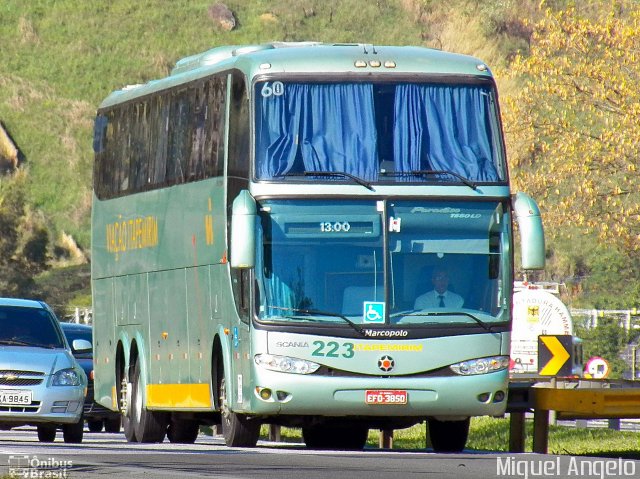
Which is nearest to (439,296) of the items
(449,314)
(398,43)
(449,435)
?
(449,314)

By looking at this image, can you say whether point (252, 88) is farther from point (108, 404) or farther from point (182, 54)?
point (182, 54)

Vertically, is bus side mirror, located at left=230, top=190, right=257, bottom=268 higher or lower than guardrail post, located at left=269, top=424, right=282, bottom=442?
higher

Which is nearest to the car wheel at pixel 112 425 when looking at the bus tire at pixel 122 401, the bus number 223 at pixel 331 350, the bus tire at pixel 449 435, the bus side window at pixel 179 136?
the bus tire at pixel 122 401

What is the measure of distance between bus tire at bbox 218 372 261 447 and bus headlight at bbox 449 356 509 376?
235cm

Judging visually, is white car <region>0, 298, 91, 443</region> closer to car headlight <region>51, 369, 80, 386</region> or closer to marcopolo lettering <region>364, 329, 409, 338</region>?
car headlight <region>51, 369, 80, 386</region>

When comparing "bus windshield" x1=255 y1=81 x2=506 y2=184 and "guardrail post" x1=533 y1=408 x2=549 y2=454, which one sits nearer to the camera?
"bus windshield" x1=255 y1=81 x2=506 y2=184

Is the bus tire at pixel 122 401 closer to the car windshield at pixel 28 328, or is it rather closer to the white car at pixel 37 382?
the white car at pixel 37 382

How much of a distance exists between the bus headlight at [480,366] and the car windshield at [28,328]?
621 cm

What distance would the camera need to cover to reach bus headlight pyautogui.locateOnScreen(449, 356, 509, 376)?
63.4 feet

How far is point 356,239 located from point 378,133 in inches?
47.0

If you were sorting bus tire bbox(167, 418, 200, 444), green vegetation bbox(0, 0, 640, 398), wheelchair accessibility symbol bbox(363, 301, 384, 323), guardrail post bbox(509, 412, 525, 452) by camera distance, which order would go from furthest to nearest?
green vegetation bbox(0, 0, 640, 398) < bus tire bbox(167, 418, 200, 444) < guardrail post bbox(509, 412, 525, 452) < wheelchair accessibility symbol bbox(363, 301, 384, 323)

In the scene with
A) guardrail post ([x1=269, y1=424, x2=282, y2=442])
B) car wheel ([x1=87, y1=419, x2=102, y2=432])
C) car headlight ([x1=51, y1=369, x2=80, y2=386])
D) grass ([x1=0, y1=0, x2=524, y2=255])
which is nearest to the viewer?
car headlight ([x1=51, y1=369, x2=80, y2=386])

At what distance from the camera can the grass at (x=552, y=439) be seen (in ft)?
76.7

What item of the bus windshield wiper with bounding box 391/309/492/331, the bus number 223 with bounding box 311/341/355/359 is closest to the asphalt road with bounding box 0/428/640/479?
the bus number 223 with bounding box 311/341/355/359
